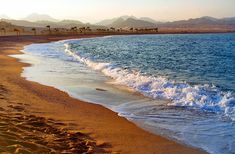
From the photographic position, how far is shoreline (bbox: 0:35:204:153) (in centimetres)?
933

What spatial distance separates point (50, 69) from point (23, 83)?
6.66m

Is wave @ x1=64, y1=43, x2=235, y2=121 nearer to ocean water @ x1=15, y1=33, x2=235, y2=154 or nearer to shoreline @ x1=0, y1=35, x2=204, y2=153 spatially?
ocean water @ x1=15, y1=33, x2=235, y2=154

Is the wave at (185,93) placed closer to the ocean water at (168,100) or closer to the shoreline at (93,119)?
the ocean water at (168,100)

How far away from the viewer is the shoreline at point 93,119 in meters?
9.33

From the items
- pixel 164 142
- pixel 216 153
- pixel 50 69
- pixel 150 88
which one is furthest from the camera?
pixel 50 69

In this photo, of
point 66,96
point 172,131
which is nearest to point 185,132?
point 172,131

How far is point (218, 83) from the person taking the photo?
19562 millimetres

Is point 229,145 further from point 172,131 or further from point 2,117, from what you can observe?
point 2,117

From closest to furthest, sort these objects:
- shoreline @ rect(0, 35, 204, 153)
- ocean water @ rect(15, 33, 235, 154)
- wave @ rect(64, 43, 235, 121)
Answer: shoreline @ rect(0, 35, 204, 153), ocean water @ rect(15, 33, 235, 154), wave @ rect(64, 43, 235, 121)

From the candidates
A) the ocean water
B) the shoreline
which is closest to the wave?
the ocean water

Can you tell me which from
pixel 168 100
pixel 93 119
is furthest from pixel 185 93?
pixel 93 119

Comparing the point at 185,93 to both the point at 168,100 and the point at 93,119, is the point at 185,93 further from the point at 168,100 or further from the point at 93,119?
the point at 93,119

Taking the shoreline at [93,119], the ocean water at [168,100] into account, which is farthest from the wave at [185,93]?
the shoreline at [93,119]

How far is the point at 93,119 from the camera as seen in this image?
12016 mm
